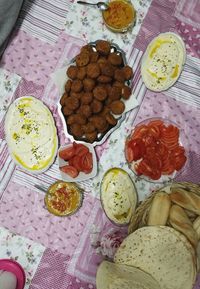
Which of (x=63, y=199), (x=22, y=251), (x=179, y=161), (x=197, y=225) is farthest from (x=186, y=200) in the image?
(x=22, y=251)

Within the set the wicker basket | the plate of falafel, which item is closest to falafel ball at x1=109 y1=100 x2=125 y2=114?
the plate of falafel

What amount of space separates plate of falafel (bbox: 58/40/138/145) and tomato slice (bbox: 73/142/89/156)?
2 centimetres

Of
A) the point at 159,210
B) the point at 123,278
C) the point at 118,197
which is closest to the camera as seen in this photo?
the point at 123,278

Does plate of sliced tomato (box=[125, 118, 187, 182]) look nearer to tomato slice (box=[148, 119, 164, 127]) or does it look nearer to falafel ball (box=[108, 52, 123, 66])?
tomato slice (box=[148, 119, 164, 127])

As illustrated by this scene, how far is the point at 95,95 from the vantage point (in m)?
1.03

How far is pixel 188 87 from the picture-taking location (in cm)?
111

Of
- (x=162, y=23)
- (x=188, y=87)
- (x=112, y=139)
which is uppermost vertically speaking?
(x=162, y=23)

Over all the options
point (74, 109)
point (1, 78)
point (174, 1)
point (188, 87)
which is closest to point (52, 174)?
point (74, 109)

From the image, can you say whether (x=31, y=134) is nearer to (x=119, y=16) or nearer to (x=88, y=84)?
(x=88, y=84)

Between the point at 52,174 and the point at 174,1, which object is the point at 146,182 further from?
the point at 174,1

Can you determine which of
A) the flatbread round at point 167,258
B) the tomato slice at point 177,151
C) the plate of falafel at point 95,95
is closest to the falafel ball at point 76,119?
the plate of falafel at point 95,95

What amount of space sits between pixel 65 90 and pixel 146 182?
0.28 m

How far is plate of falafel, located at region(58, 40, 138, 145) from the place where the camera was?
1032 mm

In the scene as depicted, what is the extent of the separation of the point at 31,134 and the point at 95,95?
0.17 m
